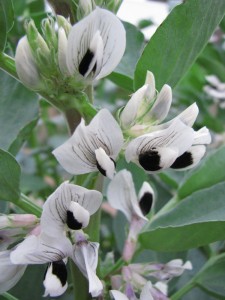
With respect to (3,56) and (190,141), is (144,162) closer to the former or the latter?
(190,141)

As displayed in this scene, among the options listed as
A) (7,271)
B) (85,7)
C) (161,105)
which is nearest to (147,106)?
(161,105)

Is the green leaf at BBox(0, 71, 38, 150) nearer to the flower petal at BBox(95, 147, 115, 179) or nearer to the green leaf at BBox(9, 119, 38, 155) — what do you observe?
the green leaf at BBox(9, 119, 38, 155)

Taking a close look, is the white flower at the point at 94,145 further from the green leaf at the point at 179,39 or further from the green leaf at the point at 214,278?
the green leaf at the point at 214,278

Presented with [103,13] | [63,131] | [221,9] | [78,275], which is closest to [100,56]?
[103,13]

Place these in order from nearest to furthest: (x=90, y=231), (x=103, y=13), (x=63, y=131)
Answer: (x=103, y=13)
(x=90, y=231)
(x=63, y=131)

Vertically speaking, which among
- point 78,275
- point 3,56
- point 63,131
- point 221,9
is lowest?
point 63,131

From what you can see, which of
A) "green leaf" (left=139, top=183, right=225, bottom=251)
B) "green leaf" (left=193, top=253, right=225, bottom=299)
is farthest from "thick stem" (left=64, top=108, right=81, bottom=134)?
"green leaf" (left=193, top=253, right=225, bottom=299)
